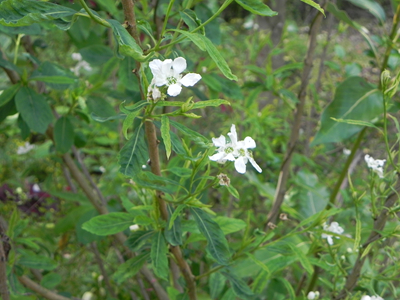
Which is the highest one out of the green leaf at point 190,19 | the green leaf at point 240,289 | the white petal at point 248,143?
the green leaf at point 190,19

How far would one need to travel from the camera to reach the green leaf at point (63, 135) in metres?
1.00

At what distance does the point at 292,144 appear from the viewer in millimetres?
1098

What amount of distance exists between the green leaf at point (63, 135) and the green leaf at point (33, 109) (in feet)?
0.28

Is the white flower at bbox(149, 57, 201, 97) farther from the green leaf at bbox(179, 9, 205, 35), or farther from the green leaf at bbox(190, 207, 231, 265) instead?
the green leaf at bbox(190, 207, 231, 265)

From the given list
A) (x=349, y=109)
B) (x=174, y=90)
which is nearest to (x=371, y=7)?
(x=349, y=109)

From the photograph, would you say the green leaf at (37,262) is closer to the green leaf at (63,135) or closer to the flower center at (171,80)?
the green leaf at (63,135)

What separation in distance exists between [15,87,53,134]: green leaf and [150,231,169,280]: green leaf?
0.39 meters

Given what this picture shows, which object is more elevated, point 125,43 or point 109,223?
point 125,43

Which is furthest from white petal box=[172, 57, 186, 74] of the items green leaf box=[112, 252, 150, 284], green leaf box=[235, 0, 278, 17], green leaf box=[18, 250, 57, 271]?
green leaf box=[18, 250, 57, 271]

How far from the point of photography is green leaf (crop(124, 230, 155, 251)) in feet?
2.40

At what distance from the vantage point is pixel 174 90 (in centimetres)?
49

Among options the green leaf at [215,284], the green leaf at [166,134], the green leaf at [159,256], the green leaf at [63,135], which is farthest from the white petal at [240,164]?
the green leaf at [63,135]

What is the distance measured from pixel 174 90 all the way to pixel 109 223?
1.15ft

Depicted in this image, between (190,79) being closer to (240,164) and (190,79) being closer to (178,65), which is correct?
(178,65)
